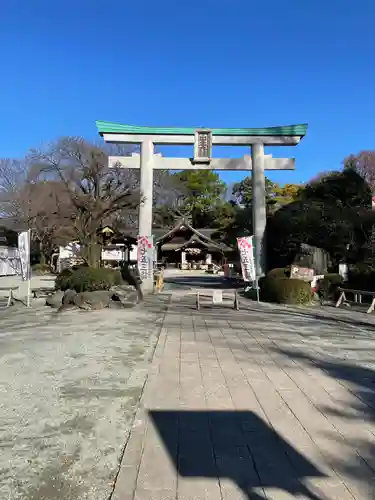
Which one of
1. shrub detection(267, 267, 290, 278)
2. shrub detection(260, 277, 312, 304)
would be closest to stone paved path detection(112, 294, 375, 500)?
shrub detection(260, 277, 312, 304)

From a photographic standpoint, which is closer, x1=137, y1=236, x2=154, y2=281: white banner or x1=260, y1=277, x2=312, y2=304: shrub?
x1=260, y1=277, x2=312, y2=304: shrub

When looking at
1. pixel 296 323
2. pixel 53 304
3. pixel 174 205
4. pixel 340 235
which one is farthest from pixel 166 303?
pixel 174 205

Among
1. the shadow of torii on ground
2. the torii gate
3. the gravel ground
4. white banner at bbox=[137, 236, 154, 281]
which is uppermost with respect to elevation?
the torii gate

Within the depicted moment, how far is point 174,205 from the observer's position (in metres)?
→ 56.6

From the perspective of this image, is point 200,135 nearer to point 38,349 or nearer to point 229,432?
point 38,349

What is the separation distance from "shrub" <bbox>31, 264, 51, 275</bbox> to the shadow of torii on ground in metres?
36.8

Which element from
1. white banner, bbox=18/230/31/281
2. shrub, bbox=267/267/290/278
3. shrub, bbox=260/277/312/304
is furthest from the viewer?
shrub, bbox=267/267/290/278

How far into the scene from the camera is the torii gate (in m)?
20.9

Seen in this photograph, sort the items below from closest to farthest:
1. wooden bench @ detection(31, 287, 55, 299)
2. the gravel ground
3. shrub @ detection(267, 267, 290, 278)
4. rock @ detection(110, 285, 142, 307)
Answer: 1. the gravel ground
2. rock @ detection(110, 285, 142, 307)
3. shrub @ detection(267, 267, 290, 278)
4. wooden bench @ detection(31, 287, 55, 299)

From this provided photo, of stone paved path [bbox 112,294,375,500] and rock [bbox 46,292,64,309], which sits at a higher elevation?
rock [bbox 46,292,64,309]

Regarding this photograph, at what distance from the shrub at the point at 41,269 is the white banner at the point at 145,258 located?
21534 millimetres

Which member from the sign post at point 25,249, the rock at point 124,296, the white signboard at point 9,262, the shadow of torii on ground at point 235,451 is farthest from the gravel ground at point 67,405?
the white signboard at point 9,262

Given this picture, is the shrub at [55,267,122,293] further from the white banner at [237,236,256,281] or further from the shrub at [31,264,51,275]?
the shrub at [31,264,51,275]

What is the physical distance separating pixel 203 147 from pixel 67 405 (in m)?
17.6
